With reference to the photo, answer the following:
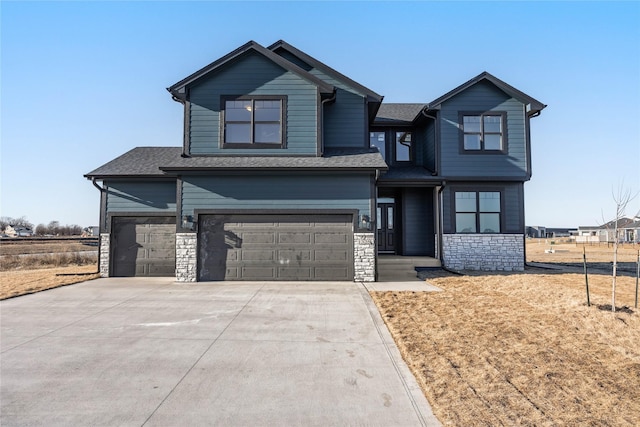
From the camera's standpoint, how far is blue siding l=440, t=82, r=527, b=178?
537 inches

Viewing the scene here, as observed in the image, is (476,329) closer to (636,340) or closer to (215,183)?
(636,340)

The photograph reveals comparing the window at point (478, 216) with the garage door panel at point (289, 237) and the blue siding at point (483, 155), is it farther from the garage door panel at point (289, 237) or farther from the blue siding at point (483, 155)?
the garage door panel at point (289, 237)

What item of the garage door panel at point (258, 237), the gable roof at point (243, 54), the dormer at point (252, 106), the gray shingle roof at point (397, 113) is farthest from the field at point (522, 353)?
the gray shingle roof at point (397, 113)

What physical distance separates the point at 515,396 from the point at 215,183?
32.5 feet

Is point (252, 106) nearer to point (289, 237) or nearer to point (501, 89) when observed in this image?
point (289, 237)

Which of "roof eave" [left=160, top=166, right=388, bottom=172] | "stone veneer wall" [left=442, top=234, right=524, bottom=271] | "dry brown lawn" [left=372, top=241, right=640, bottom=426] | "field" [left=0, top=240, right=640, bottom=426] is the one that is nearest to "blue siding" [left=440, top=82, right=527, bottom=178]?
"stone veneer wall" [left=442, top=234, right=524, bottom=271]

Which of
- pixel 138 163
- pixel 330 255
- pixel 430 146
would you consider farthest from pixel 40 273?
pixel 430 146

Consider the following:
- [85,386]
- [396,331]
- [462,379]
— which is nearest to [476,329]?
[396,331]

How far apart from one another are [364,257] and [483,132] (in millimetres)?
7183

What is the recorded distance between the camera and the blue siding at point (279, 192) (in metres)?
11.4

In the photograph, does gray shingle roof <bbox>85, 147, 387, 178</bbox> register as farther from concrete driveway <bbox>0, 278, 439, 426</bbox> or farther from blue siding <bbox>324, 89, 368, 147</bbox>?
concrete driveway <bbox>0, 278, 439, 426</bbox>

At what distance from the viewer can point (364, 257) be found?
11.2 m

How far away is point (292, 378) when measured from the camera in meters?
4.38

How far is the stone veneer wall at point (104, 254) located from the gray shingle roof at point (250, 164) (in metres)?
2.21
